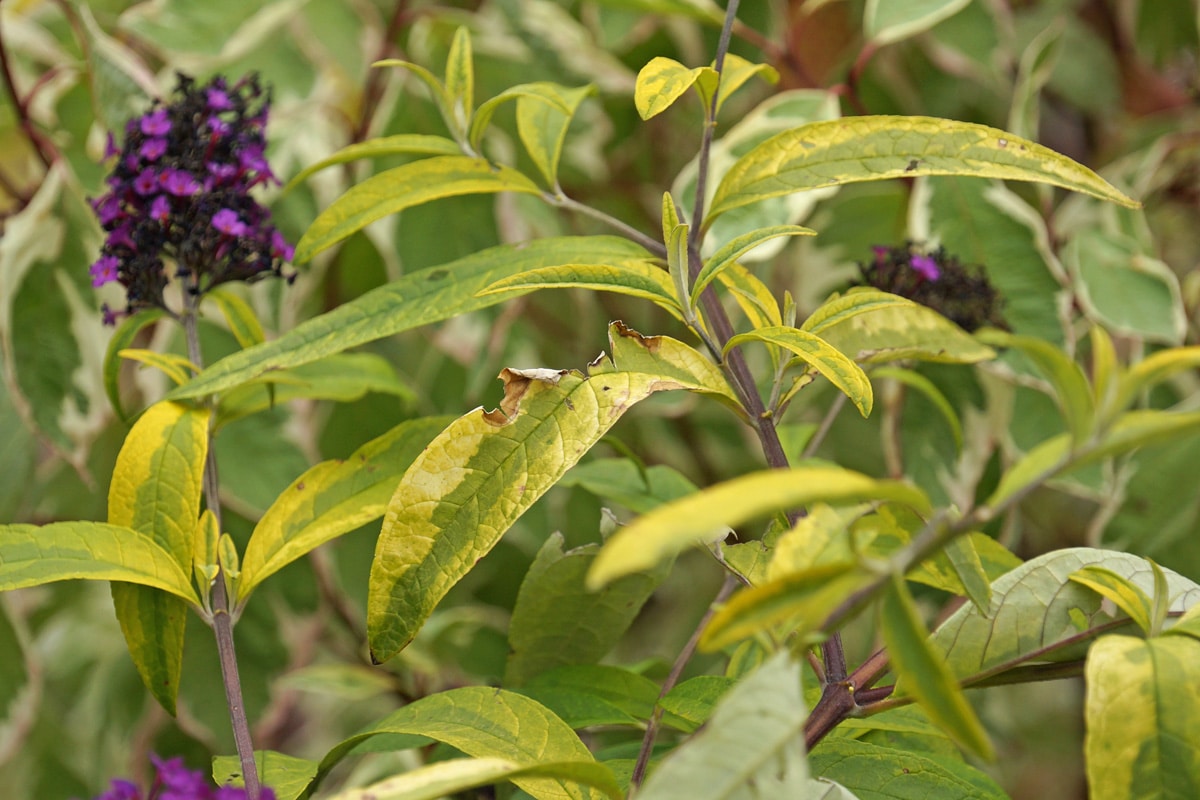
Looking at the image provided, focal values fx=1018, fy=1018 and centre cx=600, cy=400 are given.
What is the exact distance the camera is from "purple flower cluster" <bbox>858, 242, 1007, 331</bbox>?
63cm

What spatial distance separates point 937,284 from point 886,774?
1.11ft

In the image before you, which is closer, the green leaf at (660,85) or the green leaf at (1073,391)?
the green leaf at (1073,391)

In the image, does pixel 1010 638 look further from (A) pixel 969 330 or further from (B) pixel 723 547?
(A) pixel 969 330

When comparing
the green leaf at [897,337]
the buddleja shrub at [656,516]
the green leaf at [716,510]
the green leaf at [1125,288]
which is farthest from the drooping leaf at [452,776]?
the green leaf at [1125,288]

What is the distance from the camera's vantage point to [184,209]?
504 millimetres

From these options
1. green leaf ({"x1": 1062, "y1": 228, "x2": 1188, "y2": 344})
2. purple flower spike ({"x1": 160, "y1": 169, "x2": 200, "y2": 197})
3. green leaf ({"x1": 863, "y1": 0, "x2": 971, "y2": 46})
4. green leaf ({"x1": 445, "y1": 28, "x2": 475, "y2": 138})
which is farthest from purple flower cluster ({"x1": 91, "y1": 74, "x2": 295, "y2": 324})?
green leaf ({"x1": 1062, "y1": 228, "x2": 1188, "y2": 344})

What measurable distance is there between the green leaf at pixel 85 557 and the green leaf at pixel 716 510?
25 cm

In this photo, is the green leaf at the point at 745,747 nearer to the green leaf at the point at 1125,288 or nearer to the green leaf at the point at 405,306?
the green leaf at the point at 405,306

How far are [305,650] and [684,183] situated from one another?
1.74 ft

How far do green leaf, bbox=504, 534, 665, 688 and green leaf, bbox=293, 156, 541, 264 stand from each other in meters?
0.18

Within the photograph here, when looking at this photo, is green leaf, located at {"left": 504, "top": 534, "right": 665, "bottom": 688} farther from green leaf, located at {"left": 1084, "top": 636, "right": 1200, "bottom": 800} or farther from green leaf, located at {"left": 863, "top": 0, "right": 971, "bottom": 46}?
green leaf, located at {"left": 863, "top": 0, "right": 971, "bottom": 46}

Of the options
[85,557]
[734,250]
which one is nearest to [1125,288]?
[734,250]

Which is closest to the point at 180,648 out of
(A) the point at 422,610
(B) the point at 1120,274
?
(A) the point at 422,610

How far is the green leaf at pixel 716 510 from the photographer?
227mm
